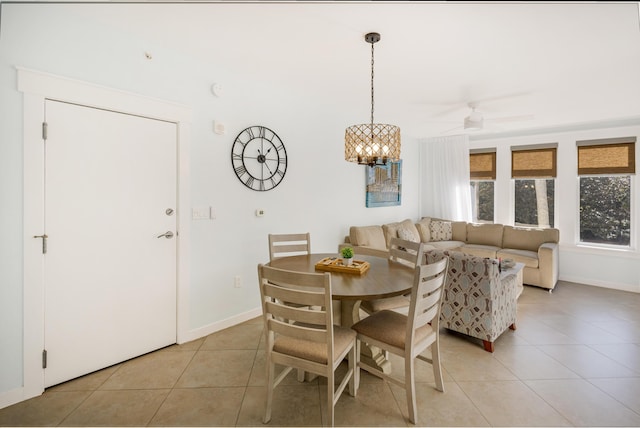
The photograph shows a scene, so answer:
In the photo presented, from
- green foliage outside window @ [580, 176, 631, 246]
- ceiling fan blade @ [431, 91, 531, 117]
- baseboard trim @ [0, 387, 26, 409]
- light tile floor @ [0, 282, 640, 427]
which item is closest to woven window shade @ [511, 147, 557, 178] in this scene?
green foliage outside window @ [580, 176, 631, 246]

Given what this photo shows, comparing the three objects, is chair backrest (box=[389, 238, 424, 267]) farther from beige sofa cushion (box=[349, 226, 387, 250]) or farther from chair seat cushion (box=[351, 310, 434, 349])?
beige sofa cushion (box=[349, 226, 387, 250])

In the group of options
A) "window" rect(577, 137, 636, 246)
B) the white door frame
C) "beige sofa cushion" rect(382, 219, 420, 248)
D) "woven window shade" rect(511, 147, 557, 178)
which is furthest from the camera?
"woven window shade" rect(511, 147, 557, 178)

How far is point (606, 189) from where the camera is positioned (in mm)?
4684

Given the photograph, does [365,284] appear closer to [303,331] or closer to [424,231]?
[303,331]

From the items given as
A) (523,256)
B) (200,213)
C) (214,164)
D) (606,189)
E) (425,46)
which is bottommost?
(523,256)

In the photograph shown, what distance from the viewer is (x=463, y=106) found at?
13.0 ft

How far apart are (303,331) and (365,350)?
864mm

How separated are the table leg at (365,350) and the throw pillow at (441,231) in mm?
3809

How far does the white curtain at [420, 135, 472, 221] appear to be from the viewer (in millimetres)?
5871

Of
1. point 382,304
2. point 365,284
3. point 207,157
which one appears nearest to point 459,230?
point 382,304

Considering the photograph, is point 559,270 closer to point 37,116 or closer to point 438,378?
point 438,378

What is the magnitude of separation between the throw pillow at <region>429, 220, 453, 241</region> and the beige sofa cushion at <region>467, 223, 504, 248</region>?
33 cm

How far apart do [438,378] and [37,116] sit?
3109 mm

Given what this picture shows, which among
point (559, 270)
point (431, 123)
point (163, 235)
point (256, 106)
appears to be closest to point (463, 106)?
point (431, 123)
